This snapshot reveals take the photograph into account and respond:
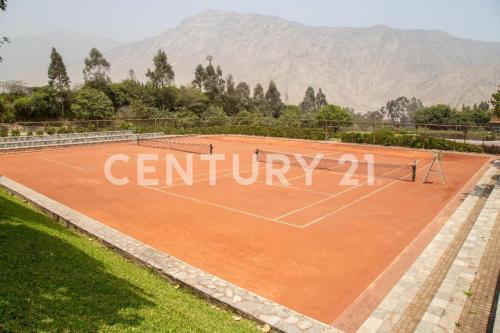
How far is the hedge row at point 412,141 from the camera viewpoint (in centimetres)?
2985

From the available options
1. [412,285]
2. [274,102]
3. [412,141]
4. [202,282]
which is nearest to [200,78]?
[274,102]

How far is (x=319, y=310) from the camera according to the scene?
273 inches

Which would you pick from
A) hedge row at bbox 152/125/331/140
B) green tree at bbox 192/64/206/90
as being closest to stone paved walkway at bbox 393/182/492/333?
hedge row at bbox 152/125/331/140

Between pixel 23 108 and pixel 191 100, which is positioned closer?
pixel 23 108

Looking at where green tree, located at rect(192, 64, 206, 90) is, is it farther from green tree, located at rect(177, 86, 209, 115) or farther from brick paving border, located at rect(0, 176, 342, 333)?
brick paving border, located at rect(0, 176, 342, 333)

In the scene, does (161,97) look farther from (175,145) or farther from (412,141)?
(412,141)

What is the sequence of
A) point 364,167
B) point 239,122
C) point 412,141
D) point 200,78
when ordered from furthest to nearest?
point 200,78 < point 239,122 < point 412,141 < point 364,167

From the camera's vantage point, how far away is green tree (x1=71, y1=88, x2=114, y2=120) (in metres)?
52.2

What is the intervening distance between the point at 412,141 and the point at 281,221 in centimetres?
2454

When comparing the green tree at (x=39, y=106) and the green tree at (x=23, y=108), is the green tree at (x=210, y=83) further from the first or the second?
the green tree at (x=23, y=108)

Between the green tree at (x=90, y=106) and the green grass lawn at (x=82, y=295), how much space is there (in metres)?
47.7

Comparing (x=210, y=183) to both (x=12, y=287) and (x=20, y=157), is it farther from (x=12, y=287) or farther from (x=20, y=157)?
(x=20, y=157)

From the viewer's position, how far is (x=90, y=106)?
2068 inches

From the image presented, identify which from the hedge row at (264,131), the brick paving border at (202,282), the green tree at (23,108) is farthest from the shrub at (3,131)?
the brick paving border at (202,282)
